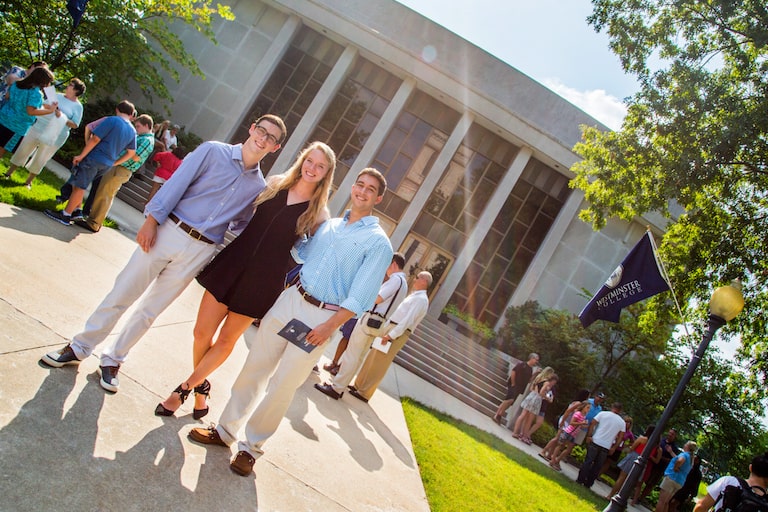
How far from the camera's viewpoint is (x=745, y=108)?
368 inches

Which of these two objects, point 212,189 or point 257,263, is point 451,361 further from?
point 212,189

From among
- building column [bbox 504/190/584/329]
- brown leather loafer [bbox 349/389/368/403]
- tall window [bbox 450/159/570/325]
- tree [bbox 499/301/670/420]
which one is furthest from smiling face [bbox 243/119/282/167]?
building column [bbox 504/190/584/329]

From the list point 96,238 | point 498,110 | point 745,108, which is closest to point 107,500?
point 96,238

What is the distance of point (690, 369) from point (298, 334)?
4.79 m

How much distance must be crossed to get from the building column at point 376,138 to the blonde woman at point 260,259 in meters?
17.5

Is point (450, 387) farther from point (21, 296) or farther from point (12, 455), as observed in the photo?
point (12, 455)

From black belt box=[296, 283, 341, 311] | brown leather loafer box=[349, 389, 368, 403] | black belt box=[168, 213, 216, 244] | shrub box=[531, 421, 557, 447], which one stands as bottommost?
brown leather loafer box=[349, 389, 368, 403]

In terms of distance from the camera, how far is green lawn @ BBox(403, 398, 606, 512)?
5293 mm

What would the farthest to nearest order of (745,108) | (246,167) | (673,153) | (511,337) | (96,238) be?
(511,337) → (673,153) → (745,108) → (96,238) → (246,167)

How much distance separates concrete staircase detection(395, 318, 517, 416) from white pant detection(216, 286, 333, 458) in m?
10.2

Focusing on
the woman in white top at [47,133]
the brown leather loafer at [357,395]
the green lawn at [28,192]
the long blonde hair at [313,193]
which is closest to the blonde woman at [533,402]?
the brown leather loafer at [357,395]

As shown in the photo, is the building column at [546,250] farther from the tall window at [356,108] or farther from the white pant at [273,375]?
the white pant at [273,375]

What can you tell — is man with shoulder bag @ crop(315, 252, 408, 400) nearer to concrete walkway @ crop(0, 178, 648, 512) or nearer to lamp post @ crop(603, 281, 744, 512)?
concrete walkway @ crop(0, 178, 648, 512)

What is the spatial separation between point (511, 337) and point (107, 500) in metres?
18.2
